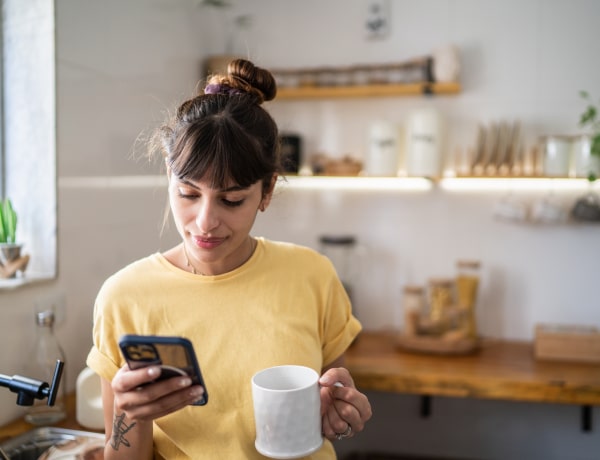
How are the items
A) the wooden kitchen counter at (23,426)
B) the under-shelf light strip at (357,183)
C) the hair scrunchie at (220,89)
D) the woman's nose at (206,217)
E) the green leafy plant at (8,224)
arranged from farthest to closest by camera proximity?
the under-shelf light strip at (357,183) < the green leafy plant at (8,224) < the wooden kitchen counter at (23,426) < the hair scrunchie at (220,89) < the woman's nose at (206,217)

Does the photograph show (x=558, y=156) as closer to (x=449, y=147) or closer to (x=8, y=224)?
(x=449, y=147)

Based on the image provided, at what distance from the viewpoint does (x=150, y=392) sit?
0.72 metres

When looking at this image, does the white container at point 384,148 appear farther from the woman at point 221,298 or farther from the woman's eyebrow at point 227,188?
the woman's eyebrow at point 227,188

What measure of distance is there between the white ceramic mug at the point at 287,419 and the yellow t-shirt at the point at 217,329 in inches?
6.3

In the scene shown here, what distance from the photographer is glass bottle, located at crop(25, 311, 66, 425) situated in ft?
4.83

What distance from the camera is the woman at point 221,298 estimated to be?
35.0 inches

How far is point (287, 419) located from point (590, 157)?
1.81 metres

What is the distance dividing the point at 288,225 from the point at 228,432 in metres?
1.70

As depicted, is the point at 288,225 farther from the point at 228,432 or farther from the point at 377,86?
the point at 228,432

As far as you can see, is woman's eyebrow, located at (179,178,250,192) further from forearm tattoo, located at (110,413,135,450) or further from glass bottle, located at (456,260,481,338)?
glass bottle, located at (456,260,481,338)

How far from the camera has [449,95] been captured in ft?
7.86

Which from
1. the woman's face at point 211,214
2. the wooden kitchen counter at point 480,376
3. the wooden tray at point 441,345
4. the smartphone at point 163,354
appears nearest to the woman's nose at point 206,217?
the woman's face at point 211,214

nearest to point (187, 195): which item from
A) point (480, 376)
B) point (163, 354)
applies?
point (163, 354)

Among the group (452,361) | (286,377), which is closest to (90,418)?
(286,377)
